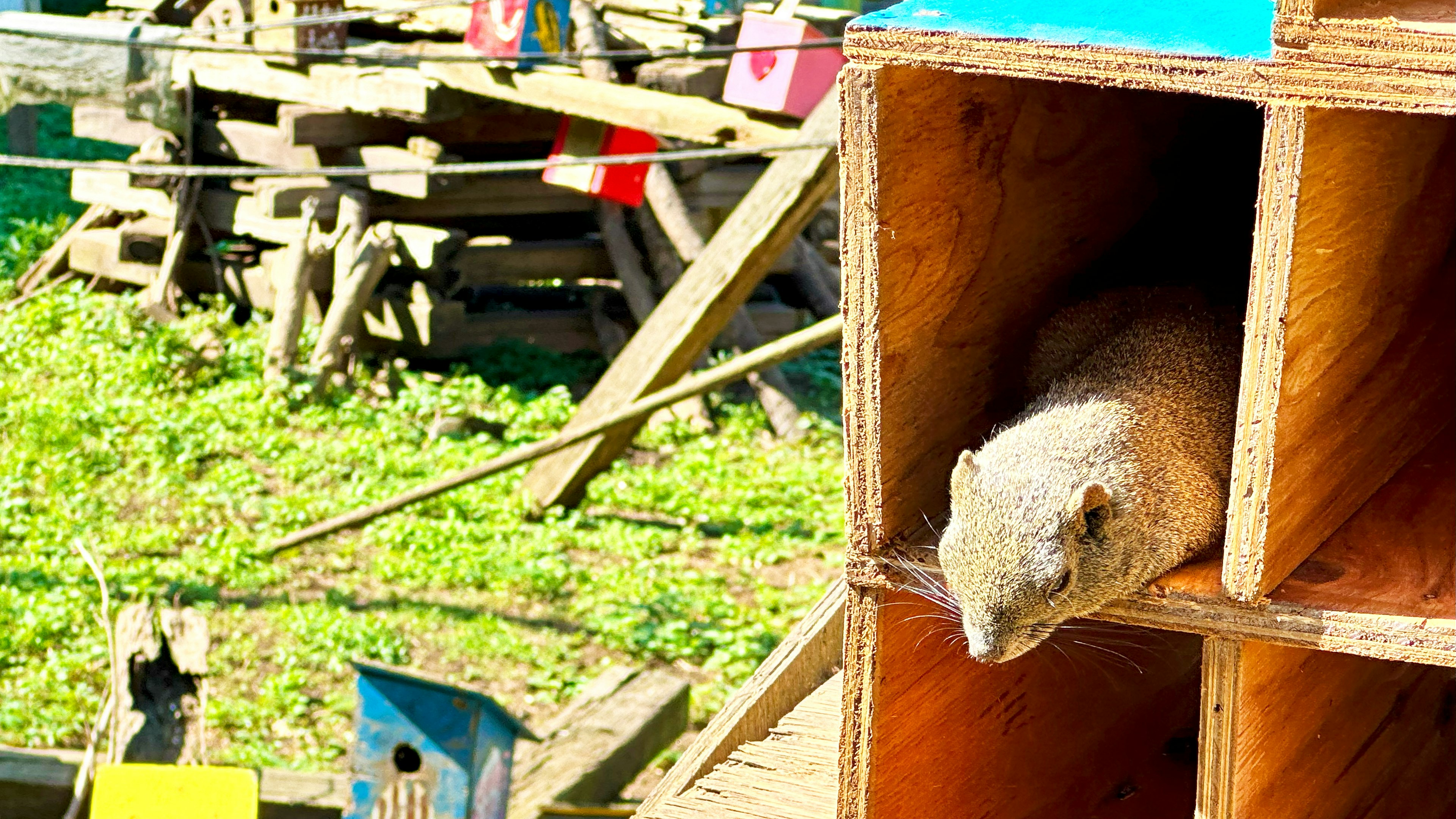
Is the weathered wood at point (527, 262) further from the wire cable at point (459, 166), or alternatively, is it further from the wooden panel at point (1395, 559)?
the wooden panel at point (1395, 559)

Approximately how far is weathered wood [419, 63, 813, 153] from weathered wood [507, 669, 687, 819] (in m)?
→ 2.84

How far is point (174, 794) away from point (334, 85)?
7.03 metres

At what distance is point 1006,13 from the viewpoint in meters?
1.58

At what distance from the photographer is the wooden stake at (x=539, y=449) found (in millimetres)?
6398

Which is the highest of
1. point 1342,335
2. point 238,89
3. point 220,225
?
point 1342,335

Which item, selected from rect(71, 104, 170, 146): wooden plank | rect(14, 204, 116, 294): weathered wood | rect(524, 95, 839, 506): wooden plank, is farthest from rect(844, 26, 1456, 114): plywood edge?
rect(14, 204, 116, 294): weathered wood

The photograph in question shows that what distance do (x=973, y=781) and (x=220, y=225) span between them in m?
9.60

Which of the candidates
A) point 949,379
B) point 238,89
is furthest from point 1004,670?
point 238,89

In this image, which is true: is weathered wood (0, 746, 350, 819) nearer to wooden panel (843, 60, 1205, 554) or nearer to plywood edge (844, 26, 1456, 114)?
wooden panel (843, 60, 1205, 554)

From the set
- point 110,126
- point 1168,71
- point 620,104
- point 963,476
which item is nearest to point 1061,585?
point 963,476

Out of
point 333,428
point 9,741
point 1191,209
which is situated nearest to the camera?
point 1191,209

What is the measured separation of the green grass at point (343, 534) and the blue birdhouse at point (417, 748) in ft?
10.1

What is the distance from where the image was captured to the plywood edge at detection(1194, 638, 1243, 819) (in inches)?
62.2

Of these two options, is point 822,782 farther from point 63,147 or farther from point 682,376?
point 63,147
